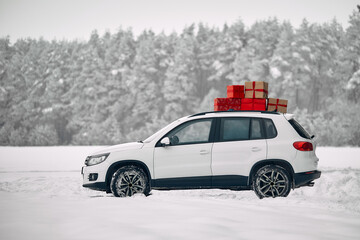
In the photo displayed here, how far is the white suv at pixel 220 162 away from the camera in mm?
9117

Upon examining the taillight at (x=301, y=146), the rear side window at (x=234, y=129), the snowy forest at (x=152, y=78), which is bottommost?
the taillight at (x=301, y=146)

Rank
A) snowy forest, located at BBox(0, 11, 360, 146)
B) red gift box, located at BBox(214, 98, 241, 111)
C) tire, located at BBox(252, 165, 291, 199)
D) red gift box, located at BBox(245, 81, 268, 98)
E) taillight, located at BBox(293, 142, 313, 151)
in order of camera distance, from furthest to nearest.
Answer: snowy forest, located at BBox(0, 11, 360, 146)
red gift box, located at BBox(245, 81, 268, 98)
red gift box, located at BBox(214, 98, 241, 111)
taillight, located at BBox(293, 142, 313, 151)
tire, located at BBox(252, 165, 291, 199)

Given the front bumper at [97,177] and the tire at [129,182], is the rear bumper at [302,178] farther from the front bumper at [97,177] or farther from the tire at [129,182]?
the front bumper at [97,177]

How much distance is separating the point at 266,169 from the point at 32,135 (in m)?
50.8

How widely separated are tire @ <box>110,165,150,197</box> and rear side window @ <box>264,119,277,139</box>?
2.55m

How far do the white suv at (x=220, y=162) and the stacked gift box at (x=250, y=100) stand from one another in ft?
5.99

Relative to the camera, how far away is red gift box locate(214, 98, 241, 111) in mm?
11188

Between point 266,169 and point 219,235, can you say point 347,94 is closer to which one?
point 266,169

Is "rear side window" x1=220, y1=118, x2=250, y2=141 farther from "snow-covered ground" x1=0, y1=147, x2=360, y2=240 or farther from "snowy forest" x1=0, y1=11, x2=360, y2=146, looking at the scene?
"snowy forest" x1=0, y1=11, x2=360, y2=146

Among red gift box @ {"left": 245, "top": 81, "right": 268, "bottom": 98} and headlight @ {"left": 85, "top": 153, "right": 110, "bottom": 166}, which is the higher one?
red gift box @ {"left": 245, "top": 81, "right": 268, "bottom": 98}

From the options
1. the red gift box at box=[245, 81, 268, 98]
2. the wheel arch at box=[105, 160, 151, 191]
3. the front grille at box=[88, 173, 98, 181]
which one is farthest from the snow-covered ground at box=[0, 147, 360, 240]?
the red gift box at box=[245, 81, 268, 98]

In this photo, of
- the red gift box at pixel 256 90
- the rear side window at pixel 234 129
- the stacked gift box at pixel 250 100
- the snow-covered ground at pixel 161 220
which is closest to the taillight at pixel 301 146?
the rear side window at pixel 234 129

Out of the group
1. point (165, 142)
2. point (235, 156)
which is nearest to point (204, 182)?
point (235, 156)

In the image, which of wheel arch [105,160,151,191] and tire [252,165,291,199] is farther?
wheel arch [105,160,151,191]
